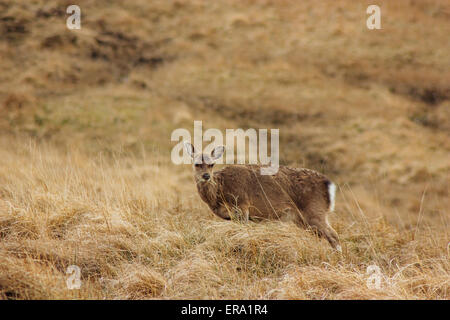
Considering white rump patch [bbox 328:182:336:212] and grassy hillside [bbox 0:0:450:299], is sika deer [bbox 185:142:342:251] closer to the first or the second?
white rump patch [bbox 328:182:336:212]

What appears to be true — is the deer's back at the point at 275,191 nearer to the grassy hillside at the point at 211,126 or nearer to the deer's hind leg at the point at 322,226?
the deer's hind leg at the point at 322,226

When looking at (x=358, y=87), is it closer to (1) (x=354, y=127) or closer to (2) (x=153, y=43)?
(1) (x=354, y=127)

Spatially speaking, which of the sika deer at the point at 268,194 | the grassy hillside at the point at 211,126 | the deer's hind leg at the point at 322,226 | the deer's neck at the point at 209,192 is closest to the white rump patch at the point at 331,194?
the sika deer at the point at 268,194

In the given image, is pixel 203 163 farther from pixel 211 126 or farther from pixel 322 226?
pixel 211 126

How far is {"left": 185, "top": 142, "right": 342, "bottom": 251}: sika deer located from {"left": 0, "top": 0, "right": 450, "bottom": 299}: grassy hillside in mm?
386

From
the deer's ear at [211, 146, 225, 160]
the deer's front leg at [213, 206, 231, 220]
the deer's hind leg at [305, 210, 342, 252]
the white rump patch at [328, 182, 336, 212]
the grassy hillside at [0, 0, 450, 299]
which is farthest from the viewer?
the deer's ear at [211, 146, 225, 160]

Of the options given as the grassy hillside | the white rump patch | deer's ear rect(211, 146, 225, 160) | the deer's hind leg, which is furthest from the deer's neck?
the white rump patch

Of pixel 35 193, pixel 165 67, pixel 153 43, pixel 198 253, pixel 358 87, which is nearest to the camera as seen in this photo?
pixel 198 253

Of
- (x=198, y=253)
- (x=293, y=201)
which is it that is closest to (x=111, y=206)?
(x=198, y=253)

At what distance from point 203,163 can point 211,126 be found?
12.3 metres

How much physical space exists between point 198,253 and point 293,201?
2.12 metres

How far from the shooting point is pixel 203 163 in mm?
7051

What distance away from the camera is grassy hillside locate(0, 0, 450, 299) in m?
5.04

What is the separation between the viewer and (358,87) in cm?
2228
